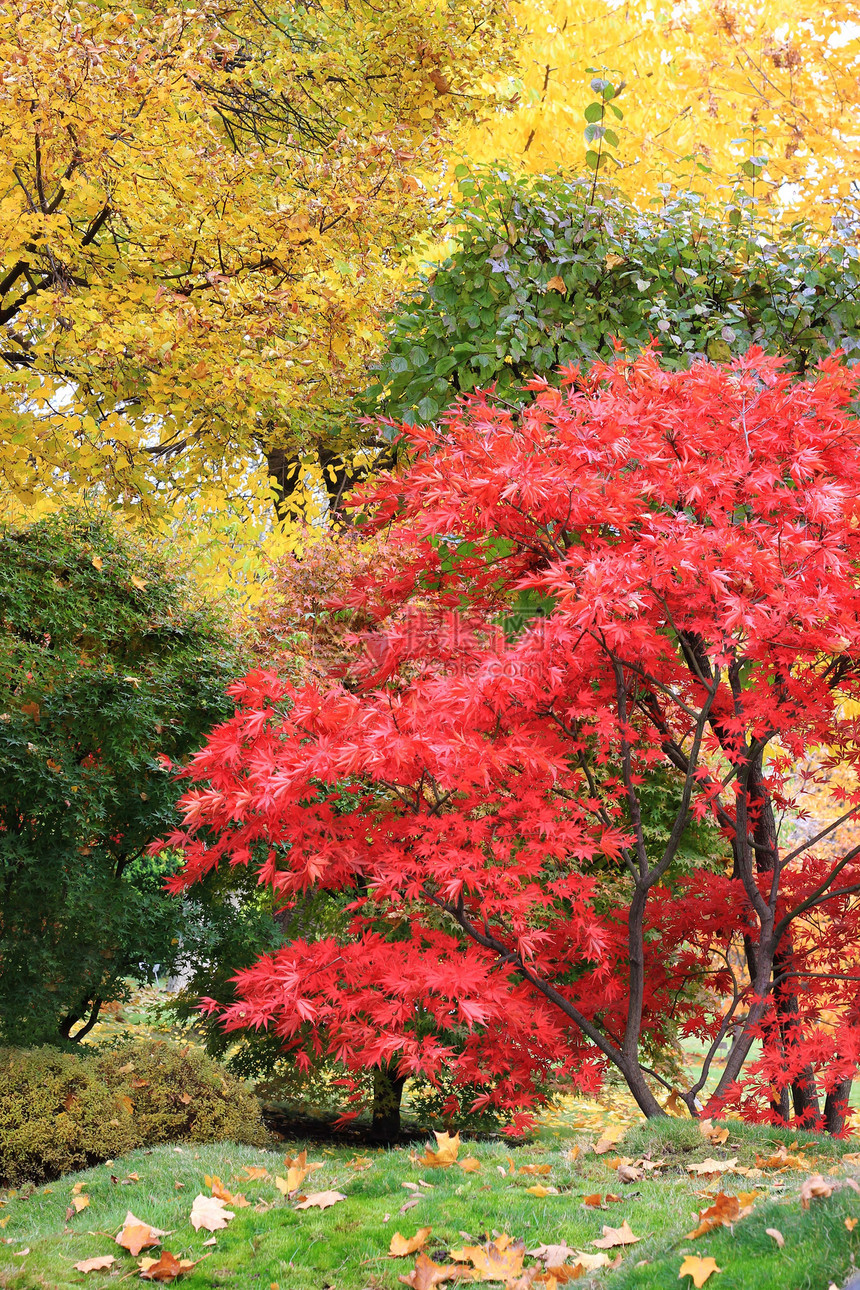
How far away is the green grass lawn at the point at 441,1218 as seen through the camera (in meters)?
2.50

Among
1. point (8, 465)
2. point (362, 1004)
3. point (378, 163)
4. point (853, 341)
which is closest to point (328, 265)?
point (378, 163)

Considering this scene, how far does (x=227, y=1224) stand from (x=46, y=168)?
26.5ft

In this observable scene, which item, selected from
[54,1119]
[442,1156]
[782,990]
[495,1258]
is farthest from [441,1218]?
[782,990]

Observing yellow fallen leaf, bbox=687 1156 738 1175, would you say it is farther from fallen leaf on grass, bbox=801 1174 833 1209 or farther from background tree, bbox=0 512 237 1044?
background tree, bbox=0 512 237 1044

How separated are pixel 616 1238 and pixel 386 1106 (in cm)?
371

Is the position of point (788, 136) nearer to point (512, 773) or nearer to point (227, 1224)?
point (512, 773)

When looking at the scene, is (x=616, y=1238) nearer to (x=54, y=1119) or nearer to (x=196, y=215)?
(x=54, y=1119)

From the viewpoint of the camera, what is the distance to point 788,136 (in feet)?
35.6

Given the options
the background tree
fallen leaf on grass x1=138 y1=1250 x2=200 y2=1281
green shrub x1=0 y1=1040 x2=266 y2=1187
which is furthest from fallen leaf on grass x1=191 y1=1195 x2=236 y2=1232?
the background tree

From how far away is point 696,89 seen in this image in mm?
11391

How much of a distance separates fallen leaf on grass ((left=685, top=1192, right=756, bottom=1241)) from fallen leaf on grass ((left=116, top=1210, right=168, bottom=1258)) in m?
1.83

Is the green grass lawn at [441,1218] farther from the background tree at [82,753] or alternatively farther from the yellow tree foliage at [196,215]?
the yellow tree foliage at [196,215]

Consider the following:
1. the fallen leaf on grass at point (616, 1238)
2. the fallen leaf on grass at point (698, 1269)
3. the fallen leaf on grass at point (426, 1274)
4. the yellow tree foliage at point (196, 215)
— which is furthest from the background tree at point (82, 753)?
the fallen leaf on grass at point (698, 1269)

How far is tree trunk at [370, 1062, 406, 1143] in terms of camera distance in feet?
20.5
